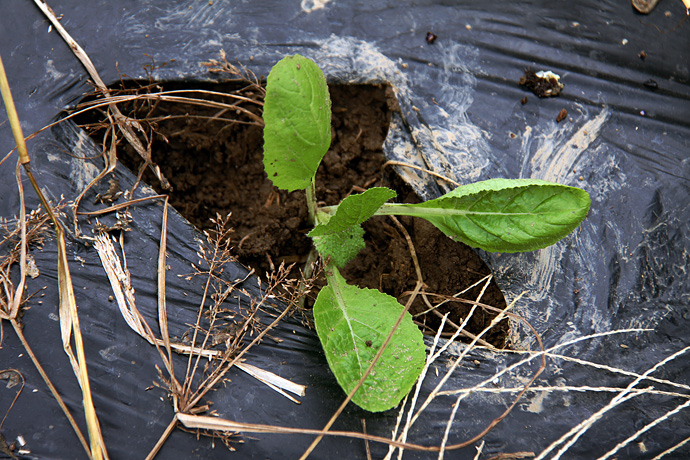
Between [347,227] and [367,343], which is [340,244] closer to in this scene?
[347,227]

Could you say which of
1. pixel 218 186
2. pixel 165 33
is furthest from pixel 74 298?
pixel 165 33

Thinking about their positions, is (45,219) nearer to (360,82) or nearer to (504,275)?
(360,82)

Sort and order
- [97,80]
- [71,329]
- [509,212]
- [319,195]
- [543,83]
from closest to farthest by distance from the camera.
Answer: [71,329]
[509,212]
[97,80]
[543,83]
[319,195]

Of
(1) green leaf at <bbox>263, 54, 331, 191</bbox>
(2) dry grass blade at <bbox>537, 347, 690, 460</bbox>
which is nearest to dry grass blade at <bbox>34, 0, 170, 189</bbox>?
(1) green leaf at <bbox>263, 54, 331, 191</bbox>

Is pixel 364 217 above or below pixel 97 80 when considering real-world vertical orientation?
below

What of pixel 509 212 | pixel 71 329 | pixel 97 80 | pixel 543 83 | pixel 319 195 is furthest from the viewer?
Result: pixel 319 195

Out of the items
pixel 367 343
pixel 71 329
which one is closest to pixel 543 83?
pixel 367 343

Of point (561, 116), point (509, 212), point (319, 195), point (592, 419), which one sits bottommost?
point (592, 419)
